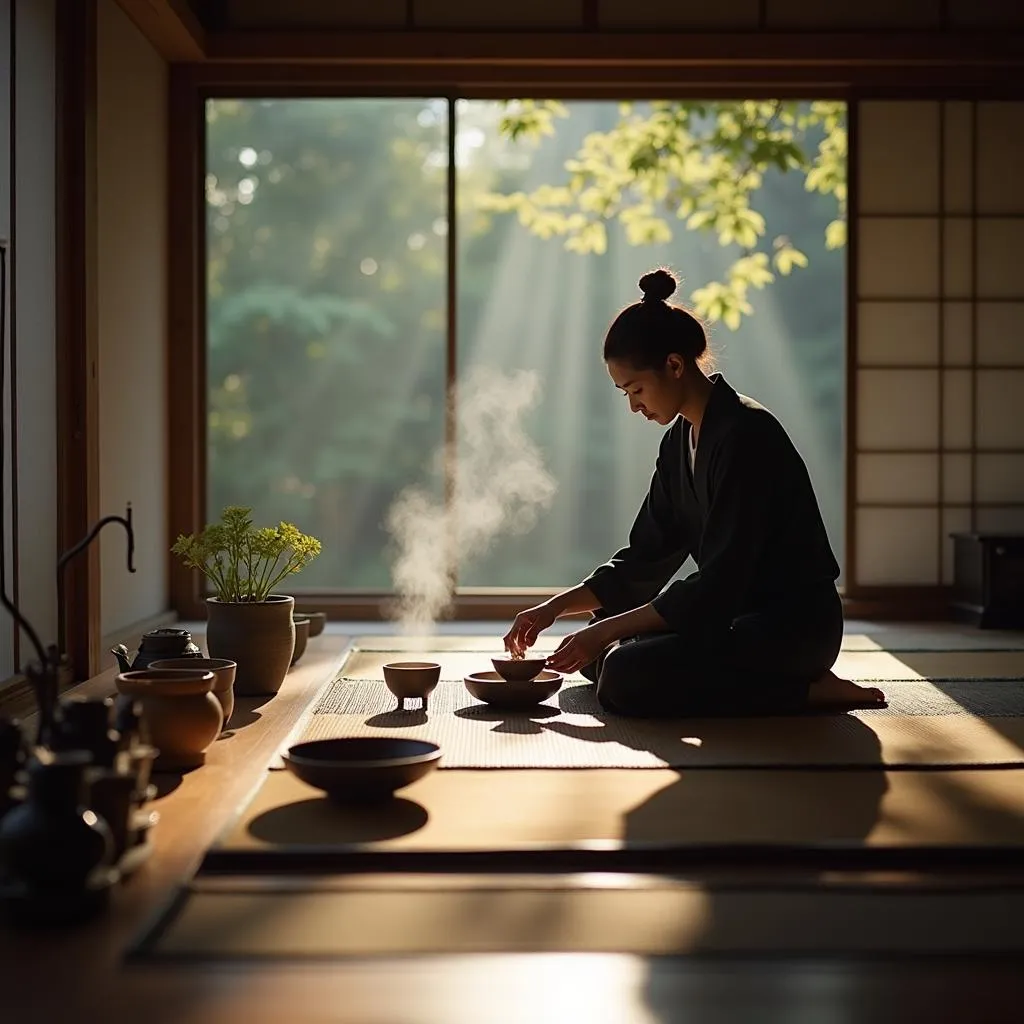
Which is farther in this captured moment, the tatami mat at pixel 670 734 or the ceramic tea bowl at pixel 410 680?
the ceramic tea bowl at pixel 410 680

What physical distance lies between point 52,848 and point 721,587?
174cm

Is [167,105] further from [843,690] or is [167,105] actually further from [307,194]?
[307,194]

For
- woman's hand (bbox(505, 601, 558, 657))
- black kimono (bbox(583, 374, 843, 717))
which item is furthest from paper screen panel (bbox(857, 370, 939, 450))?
woman's hand (bbox(505, 601, 558, 657))

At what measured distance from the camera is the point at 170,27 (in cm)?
499

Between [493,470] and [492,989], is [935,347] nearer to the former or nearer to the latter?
[492,989]

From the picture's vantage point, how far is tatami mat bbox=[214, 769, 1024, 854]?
2078 millimetres

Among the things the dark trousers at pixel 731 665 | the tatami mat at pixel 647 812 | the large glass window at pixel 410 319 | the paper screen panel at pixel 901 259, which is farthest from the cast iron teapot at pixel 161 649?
the large glass window at pixel 410 319

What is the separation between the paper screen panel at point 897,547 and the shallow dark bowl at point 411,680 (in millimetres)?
3033

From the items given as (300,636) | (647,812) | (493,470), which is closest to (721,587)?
(647,812)

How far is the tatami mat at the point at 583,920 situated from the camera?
1.65m

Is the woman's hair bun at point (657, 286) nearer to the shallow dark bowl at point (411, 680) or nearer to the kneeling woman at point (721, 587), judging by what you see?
the kneeling woman at point (721, 587)

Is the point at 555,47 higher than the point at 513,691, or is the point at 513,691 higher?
the point at 555,47

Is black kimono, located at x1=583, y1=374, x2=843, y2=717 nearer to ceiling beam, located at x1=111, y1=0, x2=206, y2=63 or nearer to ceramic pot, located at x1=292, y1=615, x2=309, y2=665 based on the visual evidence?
ceramic pot, located at x1=292, y1=615, x2=309, y2=665

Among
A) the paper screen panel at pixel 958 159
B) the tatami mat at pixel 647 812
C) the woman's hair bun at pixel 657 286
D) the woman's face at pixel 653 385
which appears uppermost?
the paper screen panel at pixel 958 159
